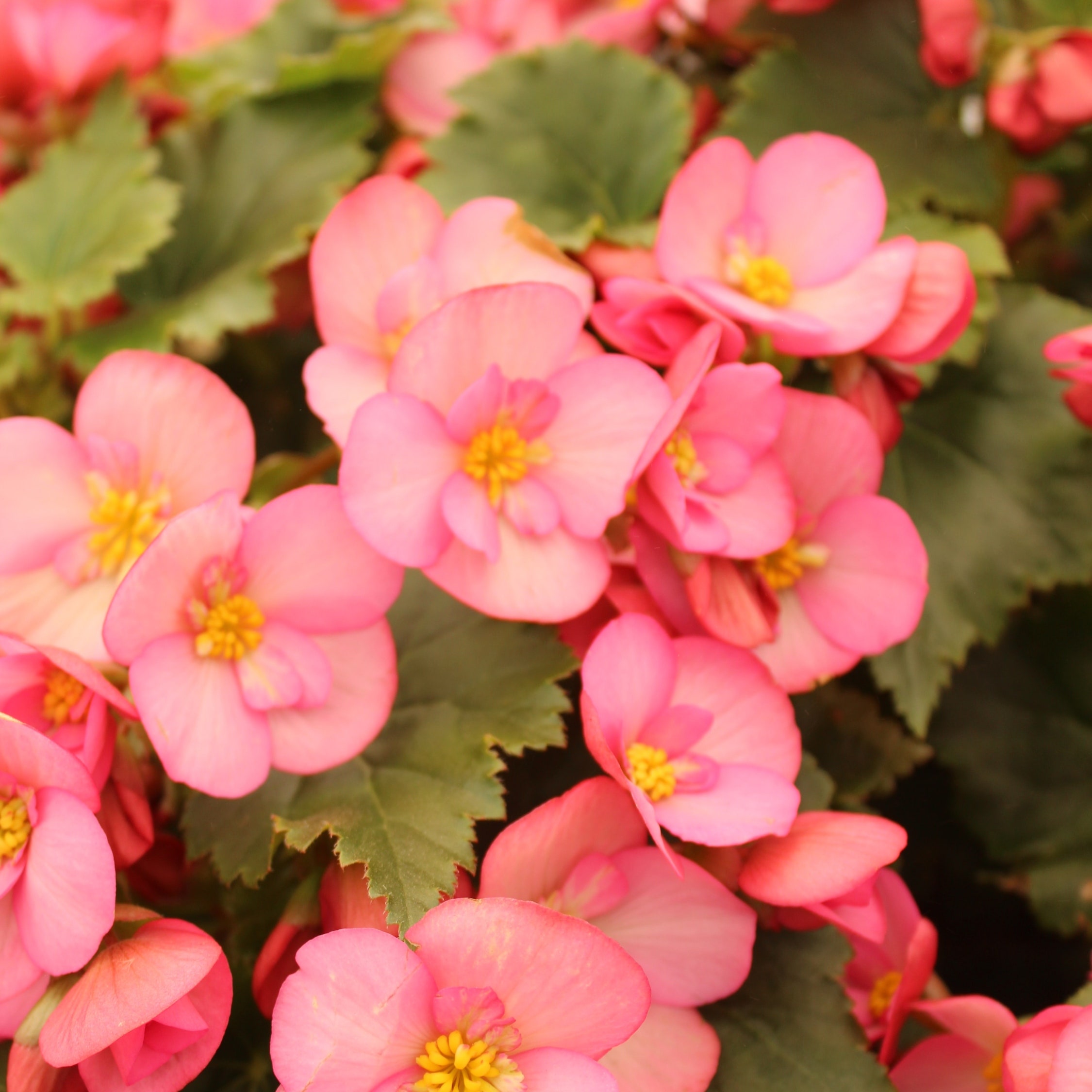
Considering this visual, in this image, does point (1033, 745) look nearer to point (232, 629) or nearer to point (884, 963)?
point (884, 963)

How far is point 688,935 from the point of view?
521 mm

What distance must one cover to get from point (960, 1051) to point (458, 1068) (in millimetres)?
305

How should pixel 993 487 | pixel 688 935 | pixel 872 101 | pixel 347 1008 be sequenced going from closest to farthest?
pixel 347 1008
pixel 688 935
pixel 993 487
pixel 872 101

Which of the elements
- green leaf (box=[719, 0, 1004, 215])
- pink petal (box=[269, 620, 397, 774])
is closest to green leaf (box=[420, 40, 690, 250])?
green leaf (box=[719, 0, 1004, 215])

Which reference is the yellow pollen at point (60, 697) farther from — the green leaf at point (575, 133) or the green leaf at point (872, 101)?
the green leaf at point (872, 101)

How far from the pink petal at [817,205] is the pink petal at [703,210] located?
2 cm

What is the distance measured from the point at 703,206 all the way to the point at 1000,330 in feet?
1.15

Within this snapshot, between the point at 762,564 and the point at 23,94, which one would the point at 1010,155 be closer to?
the point at 762,564

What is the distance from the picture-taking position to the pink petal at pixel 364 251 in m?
0.63

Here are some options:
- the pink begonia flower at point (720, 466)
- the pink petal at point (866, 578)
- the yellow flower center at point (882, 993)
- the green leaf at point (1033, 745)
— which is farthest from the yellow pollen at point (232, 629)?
the green leaf at point (1033, 745)

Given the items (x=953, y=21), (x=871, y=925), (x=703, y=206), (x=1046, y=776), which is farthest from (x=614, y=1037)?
(x=953, y=21)

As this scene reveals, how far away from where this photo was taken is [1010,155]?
928 mm

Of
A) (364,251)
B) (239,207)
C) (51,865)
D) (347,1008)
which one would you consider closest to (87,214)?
(239,207)

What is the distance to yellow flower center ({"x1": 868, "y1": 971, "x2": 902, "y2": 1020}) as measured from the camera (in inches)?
25.3
